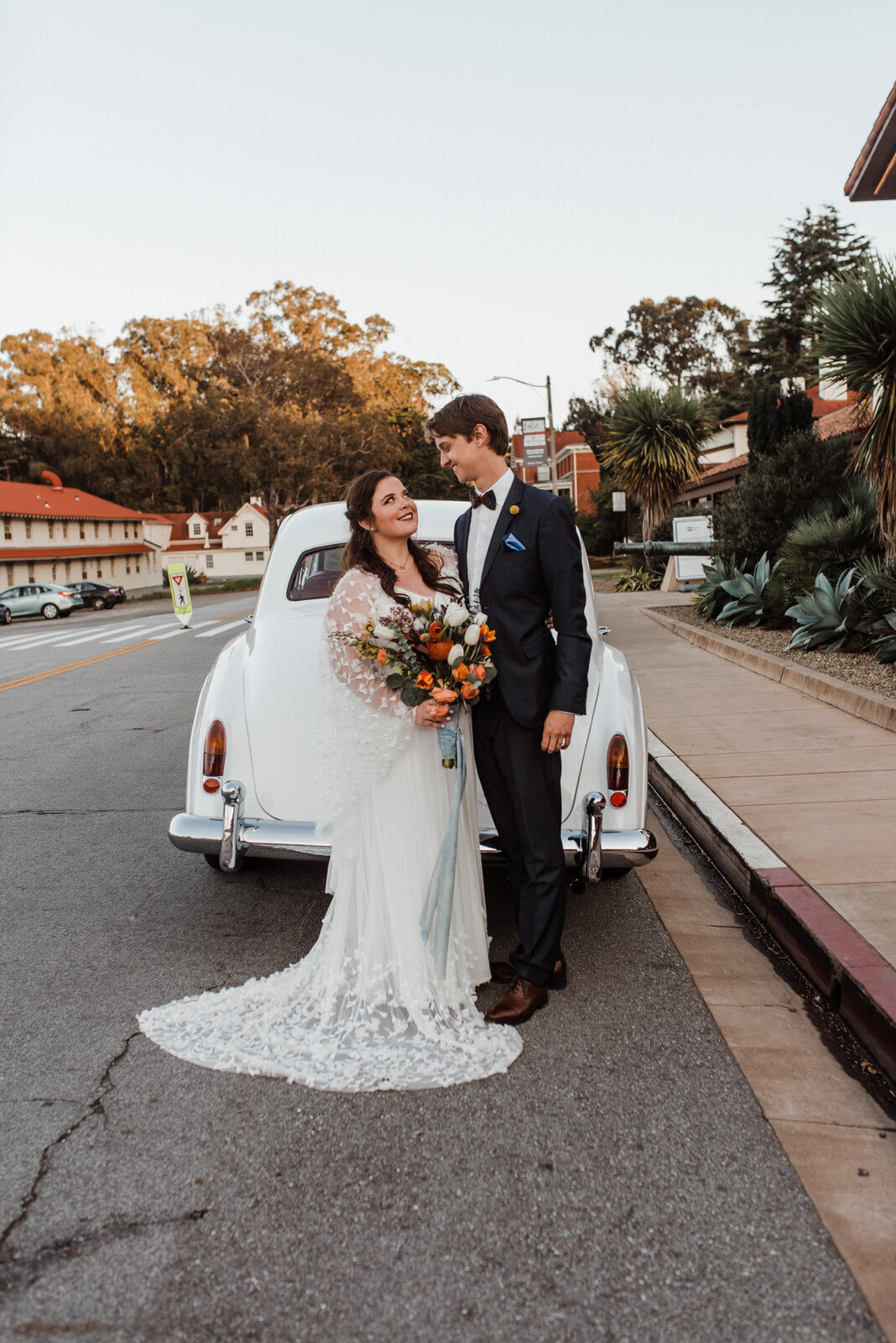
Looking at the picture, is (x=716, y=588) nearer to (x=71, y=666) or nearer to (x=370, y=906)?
(x=71, y=666)

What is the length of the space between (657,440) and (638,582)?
A: 12.4 feet

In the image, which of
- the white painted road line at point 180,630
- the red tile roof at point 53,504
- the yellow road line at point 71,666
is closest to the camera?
the yellow road line at point 71,666

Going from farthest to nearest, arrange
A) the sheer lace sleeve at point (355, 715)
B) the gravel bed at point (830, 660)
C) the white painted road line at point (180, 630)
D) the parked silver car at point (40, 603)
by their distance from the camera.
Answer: the parked silver car at point (40, 603) → the white painted road line at point (180, 630) → the gravel bed at point (830, 660) → the sheer lace sleeve at point (355, 715)

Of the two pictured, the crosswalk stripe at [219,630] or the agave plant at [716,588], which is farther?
the crosswalk stripe at [219,630]

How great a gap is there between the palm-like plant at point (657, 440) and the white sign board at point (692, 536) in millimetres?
4230

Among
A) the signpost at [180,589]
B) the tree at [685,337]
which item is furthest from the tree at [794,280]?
the signpost at [180,589]

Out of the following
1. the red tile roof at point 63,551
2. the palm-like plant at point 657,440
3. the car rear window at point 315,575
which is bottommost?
the car rear window at point 315,575

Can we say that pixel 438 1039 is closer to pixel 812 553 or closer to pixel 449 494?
pixel 812 553

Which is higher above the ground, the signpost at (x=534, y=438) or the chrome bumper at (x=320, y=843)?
the signpost at (x=534, y=438)

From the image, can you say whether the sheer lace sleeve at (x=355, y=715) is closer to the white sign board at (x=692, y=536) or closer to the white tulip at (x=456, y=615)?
the white tulip at (x=456, y=615)

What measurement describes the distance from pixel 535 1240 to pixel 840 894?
7.87 feet

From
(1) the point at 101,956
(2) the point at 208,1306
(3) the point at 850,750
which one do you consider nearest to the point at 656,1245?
(2) the point at 208,1306

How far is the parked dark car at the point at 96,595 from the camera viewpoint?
4406 centimetres

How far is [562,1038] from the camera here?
3244mm
